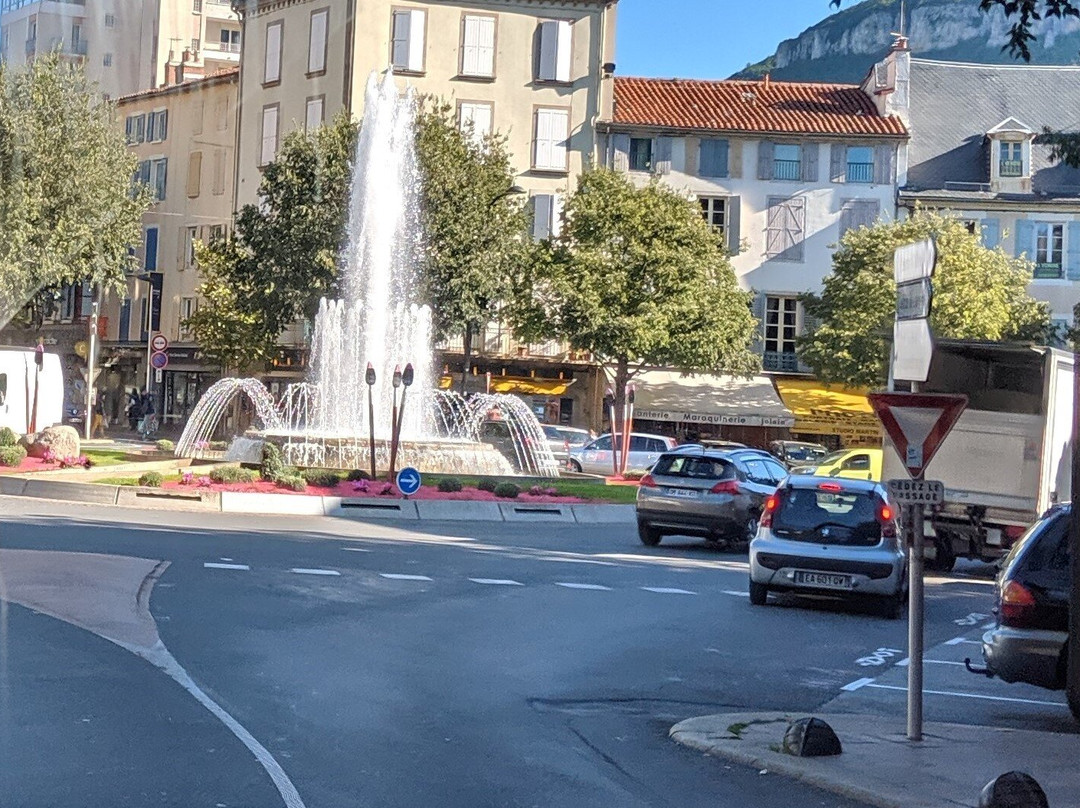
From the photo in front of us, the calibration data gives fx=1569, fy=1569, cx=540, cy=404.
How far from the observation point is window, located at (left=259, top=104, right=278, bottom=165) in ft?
196

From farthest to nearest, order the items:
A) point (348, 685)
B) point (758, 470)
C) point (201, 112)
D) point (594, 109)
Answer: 1. point (201, 112)
2. point (594, 109)
3. point (758, 470)
4. point (348, 685)

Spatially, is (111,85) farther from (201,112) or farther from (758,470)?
(201,112)

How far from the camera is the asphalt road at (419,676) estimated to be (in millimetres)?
7508

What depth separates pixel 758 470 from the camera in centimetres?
2505

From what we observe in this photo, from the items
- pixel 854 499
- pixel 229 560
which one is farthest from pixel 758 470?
pixel 229 560

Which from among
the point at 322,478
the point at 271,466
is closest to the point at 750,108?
the point at 322,478

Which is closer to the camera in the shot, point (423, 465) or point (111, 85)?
point (111, 85)

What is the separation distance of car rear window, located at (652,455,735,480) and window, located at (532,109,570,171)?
3492 centimetres

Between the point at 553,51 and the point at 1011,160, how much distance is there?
17.7 m

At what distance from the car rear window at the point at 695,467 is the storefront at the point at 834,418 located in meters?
32.1

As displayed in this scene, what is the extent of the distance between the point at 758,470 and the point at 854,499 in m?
8.31

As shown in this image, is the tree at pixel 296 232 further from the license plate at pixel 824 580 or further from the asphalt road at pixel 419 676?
the license plate at pixel 824 580

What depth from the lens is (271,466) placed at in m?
29.3

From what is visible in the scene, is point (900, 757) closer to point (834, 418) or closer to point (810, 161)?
point (834, 418)
